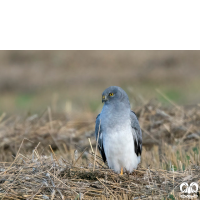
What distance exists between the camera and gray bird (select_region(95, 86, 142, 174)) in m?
4.77

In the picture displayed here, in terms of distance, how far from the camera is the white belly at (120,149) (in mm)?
4766

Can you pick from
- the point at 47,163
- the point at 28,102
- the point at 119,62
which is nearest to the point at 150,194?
the point at 47,163

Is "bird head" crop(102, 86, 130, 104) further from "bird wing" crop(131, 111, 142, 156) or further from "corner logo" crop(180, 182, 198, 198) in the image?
"corner logo" crop(180, 182, 198, 198)

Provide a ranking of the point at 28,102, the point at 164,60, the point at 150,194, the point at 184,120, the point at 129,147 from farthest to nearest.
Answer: the point at 164,60 < the point at 28,102 < the point at 184,120 < the point at 129,147 < the point at 150,194

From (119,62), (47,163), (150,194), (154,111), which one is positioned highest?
(119,62)

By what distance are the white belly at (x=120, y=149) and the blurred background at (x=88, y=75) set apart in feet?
26.4

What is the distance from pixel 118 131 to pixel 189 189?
4.03ft

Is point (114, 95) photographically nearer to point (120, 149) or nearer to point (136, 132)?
point (136, 132)

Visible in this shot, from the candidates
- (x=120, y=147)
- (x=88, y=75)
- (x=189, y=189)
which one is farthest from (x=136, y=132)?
(x=88, y=75)

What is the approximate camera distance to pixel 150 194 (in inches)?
158

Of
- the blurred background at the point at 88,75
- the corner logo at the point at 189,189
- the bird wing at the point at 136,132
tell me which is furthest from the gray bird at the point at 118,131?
the blurred background at the point at 88,75

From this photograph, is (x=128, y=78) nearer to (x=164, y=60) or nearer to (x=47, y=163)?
(x=164, y=60)

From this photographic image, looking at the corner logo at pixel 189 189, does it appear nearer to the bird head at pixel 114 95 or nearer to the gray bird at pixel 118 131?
the gray bird at pixel 118 131

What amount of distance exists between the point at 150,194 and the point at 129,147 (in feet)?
3.08
